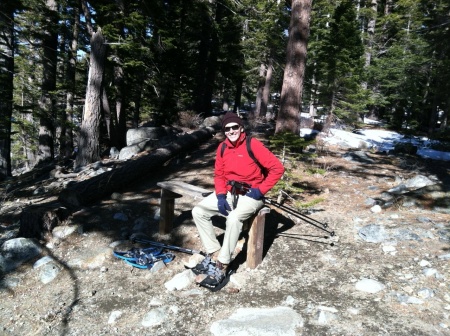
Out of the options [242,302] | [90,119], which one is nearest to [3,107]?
[90,119]

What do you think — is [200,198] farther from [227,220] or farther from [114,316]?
[114,316]

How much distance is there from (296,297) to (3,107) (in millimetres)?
15725

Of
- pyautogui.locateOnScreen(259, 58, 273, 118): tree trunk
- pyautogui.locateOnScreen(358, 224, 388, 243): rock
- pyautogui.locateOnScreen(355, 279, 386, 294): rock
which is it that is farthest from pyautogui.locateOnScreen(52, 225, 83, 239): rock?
pyautogui.locateOnScreen(259, 58, 273, 118): tree trunk

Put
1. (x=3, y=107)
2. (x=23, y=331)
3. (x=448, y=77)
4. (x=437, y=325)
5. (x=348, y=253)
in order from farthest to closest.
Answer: (x=3, y=107) → (x=448, y=77) → (x=348, y=253) → (x=23, y=331) → (x=437, y=325)

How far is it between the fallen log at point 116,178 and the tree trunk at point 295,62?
4.08 m

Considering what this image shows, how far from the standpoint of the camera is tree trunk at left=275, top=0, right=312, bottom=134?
9094 mm

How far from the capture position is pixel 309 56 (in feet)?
76.1

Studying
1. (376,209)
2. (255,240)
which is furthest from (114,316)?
(376,209)

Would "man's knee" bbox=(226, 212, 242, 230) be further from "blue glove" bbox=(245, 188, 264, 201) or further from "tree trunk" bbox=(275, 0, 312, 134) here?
"tree trunk" bbox=(275, 0, 312, 134)

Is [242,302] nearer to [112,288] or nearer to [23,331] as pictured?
[112,288]

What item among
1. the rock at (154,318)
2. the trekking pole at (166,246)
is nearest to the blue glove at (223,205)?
the trekking pole at (166,246)

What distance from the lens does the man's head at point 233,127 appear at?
4.59m

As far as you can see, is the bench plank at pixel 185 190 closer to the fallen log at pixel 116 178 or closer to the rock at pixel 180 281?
the rock at pixel 180 281

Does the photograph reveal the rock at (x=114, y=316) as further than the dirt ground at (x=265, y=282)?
Yes
